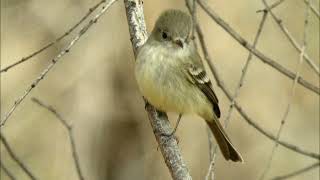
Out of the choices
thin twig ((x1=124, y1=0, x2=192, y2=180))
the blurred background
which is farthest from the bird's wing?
the blurred background

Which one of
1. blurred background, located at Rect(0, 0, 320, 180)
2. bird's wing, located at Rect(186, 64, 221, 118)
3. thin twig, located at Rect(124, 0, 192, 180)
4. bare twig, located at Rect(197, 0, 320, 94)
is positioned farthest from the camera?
blurred background, located at Rect(0, 0, 320, 180)

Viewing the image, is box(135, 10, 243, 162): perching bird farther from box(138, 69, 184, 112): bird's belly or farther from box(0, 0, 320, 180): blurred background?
box(0, 0, 320, 180): blurred background

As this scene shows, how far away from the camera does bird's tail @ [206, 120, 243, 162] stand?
4771 millimetres

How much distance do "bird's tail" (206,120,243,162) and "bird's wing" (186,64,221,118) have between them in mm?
116

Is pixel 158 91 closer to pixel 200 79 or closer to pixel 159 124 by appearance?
pixel 159 124

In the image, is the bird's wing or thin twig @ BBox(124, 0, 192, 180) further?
the bird's wing

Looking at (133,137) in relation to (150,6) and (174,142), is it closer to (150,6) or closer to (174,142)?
(150,6)

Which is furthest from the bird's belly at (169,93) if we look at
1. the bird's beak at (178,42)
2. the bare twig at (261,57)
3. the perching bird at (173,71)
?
the bare twig at (261,57)

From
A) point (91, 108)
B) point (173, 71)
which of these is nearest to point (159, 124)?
point (173, 71)

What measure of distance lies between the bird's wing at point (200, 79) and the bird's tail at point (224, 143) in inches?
4.6

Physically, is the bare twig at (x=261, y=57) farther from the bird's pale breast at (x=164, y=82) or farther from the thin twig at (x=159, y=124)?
the bird's pale breast at (x=164, y=82)

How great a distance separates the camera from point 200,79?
4.64 m

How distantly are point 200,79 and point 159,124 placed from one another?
18.4 inches

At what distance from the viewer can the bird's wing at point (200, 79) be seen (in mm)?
4602
